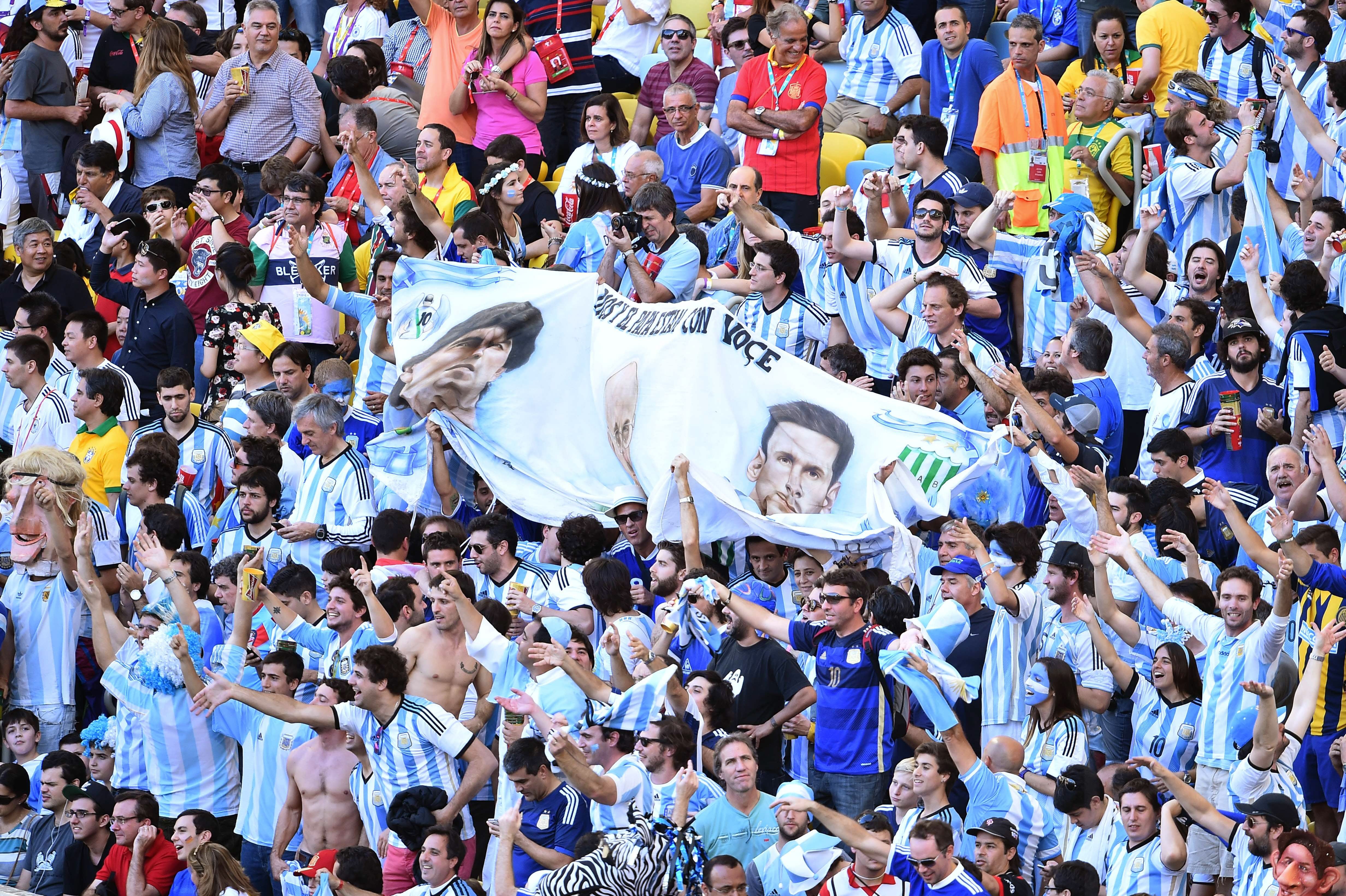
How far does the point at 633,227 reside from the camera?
1245 cm

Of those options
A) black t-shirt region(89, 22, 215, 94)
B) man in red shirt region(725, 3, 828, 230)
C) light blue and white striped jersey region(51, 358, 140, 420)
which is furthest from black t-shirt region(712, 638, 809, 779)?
black t-shirt region(89, 22, 215, 94)

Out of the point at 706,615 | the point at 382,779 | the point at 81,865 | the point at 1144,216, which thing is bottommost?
the point at 81,865

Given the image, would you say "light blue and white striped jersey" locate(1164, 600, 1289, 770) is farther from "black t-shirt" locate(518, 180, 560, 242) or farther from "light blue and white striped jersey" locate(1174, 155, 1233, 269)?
"black t-shirt" locate(518, 180, 560, 242)

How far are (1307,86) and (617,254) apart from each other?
4599 mm

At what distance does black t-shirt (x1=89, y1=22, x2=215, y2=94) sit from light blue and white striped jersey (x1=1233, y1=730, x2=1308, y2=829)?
10530 mm

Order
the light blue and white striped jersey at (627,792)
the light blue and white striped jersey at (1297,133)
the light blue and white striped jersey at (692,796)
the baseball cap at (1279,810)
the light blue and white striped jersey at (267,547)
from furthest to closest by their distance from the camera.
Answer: the light blue and white striped jersey at (1297,133)
the light blue and white striped jersey at (267,547)
the light blue and white striped jersey at (627,792)
the light blue and white striped jersey at (692,796)
the baseball cap at (1279,810)

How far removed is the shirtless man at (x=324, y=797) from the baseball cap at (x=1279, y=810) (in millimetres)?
4050

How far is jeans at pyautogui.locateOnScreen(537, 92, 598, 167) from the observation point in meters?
15.4

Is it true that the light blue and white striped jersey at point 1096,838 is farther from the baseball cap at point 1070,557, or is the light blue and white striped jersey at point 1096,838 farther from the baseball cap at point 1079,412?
the baseball cap at point 1079,412

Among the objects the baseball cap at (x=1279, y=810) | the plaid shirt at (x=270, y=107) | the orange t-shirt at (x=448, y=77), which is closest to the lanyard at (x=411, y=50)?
the orange t-shirt at (x=448, y=77)

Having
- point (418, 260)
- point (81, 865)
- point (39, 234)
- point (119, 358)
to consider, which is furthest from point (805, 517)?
point (39, 234)

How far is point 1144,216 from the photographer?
1236cm

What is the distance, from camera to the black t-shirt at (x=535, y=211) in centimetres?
1361

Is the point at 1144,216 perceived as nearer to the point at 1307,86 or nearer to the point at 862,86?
the point at 1307,86
